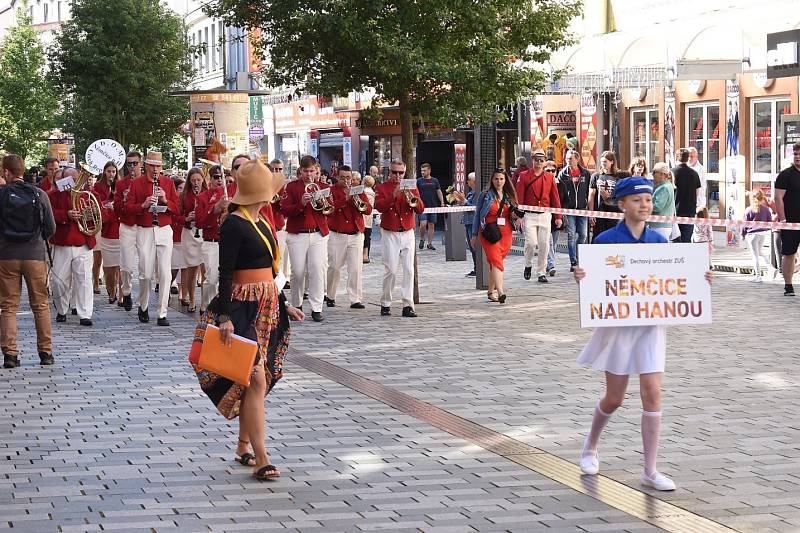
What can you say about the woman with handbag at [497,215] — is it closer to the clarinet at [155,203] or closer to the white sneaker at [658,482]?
the clarinet at [155,203]

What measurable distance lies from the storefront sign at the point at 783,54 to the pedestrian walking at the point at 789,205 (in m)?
4.95

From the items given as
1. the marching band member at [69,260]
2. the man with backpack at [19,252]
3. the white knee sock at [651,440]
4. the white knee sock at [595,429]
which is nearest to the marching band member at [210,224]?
the marching band member at [69,260]

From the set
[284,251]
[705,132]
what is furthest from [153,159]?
[705,132]

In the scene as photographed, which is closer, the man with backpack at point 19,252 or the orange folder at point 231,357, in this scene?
the orange folder at point 231,357

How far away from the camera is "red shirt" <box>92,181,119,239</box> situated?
1846 cm

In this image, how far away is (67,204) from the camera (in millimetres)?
16406

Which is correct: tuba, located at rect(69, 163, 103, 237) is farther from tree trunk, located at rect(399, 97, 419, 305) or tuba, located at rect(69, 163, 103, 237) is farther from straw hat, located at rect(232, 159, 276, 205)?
straw hat, located at rect(232, 159, 276, 205)

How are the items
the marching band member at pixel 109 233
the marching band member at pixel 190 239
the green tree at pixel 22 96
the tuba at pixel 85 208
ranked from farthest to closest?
the green tree at pixel 22 96 → the marching band member at pixel 109 233 → the marching band member at pixel 190 239 → the tuba at pixel 85 208

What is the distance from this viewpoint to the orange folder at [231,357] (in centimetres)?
787

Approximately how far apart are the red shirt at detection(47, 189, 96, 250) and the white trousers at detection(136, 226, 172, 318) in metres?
0.63

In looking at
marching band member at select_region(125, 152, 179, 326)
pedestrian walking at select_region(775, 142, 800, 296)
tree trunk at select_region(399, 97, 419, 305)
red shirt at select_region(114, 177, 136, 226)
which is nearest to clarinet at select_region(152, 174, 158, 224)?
marching band member at select_region(125, 152, 179, 326)

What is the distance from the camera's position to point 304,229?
1678 cm

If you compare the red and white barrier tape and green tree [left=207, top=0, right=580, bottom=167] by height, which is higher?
green tree [left=207, top=0, right=580, bottom=167]

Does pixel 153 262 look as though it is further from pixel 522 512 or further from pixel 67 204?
pixel 522 512
